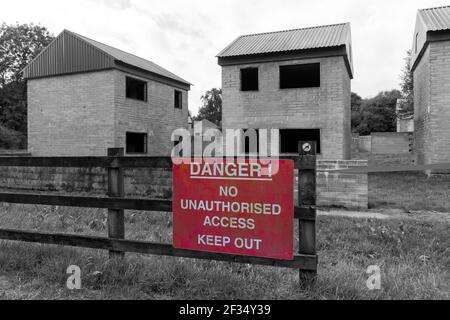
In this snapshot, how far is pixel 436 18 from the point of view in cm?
1225

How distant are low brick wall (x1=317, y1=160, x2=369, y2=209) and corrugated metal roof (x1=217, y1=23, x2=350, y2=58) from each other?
5696mm

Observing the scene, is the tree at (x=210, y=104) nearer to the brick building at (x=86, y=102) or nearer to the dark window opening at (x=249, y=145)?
the brick building at (x=86, y=102)

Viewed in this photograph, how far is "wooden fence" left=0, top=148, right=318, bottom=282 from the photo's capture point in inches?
109

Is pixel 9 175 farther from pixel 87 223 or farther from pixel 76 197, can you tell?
pixel 76 197

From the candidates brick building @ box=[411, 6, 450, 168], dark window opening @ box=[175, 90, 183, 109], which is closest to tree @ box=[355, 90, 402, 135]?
dark window opening @ box=[175, 90, 183, 109]

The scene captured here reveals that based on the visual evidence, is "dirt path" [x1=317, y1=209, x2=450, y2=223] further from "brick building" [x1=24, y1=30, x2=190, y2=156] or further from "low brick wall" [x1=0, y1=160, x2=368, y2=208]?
"brick building" [x1=24, y1=30, x2=190, y2=156]

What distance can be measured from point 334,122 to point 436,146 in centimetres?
358

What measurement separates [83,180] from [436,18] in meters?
13.9

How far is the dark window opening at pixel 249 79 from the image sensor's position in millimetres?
13247

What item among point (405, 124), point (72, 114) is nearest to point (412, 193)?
point (72, 114)

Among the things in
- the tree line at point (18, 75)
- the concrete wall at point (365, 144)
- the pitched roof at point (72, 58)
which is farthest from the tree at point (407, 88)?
the pitched roof at point (72, 58)

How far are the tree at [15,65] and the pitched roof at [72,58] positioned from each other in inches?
949

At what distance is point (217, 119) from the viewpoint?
2518 inches
